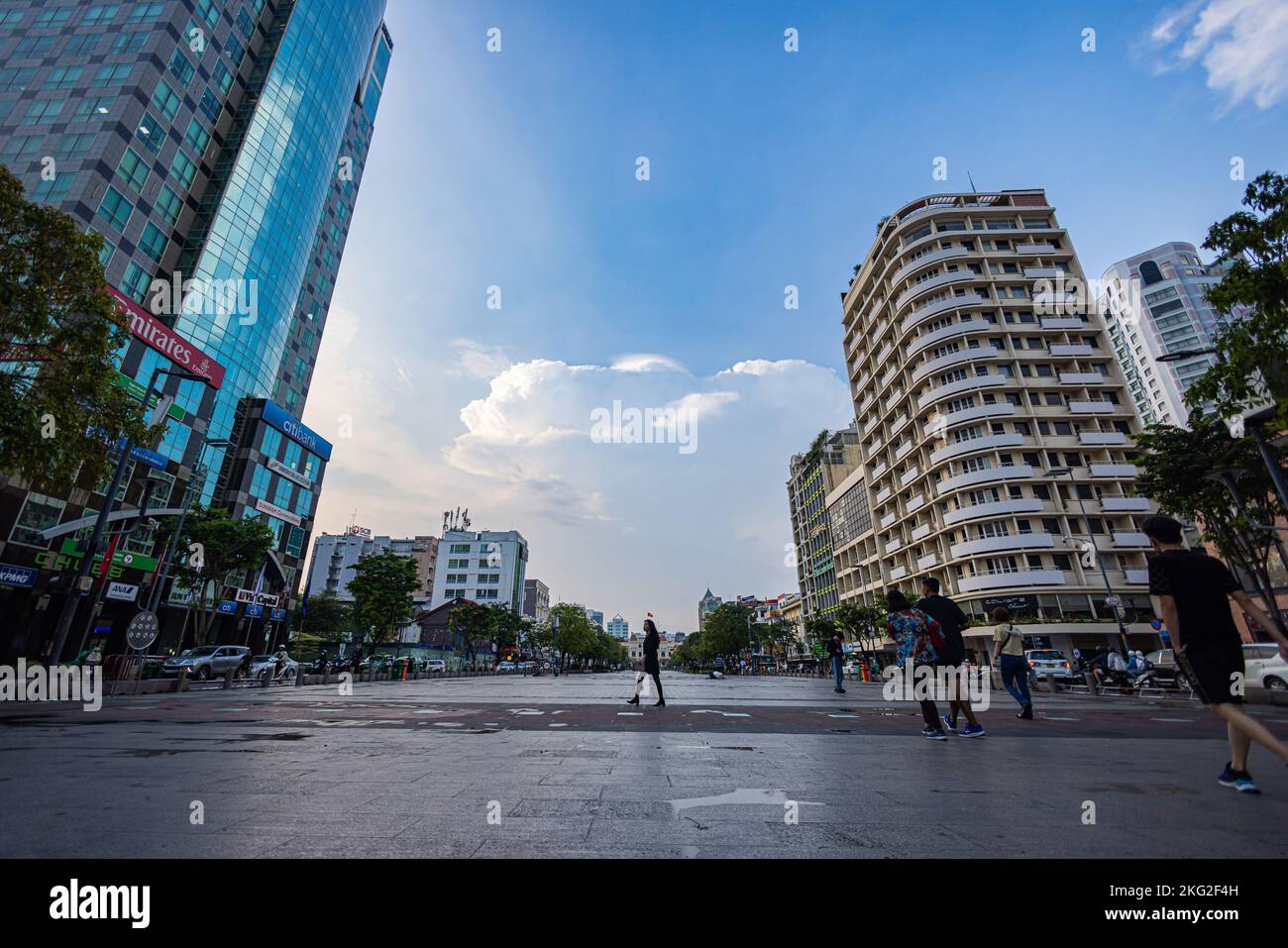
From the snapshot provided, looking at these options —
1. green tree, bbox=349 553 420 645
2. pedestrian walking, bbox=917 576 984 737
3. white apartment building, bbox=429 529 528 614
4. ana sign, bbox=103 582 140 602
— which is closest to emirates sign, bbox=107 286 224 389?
ana sign, bbox=103 582 140 602

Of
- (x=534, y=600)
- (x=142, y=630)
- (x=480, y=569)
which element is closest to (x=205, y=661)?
(x=142, y=630)

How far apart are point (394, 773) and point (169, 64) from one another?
59209mm

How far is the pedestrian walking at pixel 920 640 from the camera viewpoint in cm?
721

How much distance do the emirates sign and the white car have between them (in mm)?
46141

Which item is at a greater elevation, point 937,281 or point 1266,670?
point 937,281

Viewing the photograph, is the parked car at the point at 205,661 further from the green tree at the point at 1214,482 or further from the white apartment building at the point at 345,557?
the white apartment building at the point at 345,557

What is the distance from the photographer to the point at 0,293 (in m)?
10.2

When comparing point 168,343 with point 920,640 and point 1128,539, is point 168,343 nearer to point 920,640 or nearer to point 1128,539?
point 920,640

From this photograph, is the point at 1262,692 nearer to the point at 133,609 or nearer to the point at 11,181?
the point at 11,181

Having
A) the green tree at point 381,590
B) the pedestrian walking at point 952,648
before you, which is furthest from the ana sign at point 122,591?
the pedestrian walking at point 952,648

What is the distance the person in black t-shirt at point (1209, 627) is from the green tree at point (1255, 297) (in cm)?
940

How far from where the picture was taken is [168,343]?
3603 centimetres

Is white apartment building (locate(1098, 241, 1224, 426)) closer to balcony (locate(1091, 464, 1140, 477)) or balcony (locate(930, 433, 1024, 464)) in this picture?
balcony (locate(1091, 464, 1140, 477))

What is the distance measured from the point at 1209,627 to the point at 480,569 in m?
115
